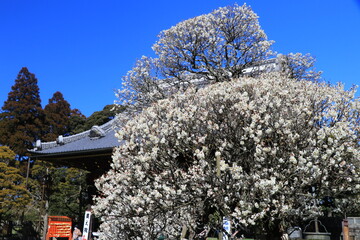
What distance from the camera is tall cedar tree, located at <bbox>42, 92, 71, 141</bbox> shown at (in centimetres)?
3159

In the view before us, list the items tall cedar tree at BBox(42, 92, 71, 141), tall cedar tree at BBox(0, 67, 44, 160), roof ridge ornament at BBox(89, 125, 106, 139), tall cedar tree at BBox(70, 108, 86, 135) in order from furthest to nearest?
tall cedar tree at BBox(70, 108, 86, 135) → tall cedar tree at BBox(42, 92, 71, 141) → tall cedar tree at BBox(0, 67, 44, 160) → roof ridge ornament at BBox(89, 125, 106, 139)

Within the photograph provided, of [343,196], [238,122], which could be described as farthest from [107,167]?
[343,196]

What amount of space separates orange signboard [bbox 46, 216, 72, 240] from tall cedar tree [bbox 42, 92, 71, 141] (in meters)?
19.1

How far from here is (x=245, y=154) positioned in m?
6.20

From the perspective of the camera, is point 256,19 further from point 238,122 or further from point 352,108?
point 238,122

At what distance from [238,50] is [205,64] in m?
1.48

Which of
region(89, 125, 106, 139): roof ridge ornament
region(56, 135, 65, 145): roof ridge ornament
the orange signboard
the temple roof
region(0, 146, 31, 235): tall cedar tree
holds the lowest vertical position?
the orange signboard

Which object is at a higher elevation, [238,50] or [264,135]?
[238,50]

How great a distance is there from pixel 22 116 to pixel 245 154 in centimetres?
2887

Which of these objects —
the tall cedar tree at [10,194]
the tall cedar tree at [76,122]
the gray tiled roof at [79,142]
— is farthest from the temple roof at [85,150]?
the tall cedar tree at [76,122]

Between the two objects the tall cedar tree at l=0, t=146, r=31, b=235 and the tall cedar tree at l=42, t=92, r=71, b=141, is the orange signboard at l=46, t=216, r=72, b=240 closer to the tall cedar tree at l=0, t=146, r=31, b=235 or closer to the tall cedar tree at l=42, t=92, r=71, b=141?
the tall cedar tree at l=0, t=146, r=31, b=235

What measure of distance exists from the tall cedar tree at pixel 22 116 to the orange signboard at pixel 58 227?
18.1 metres

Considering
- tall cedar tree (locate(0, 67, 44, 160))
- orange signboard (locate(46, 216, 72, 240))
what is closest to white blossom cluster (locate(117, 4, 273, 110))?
orange signboard (locate(46, 216, 72, 240))

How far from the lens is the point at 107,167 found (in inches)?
508
